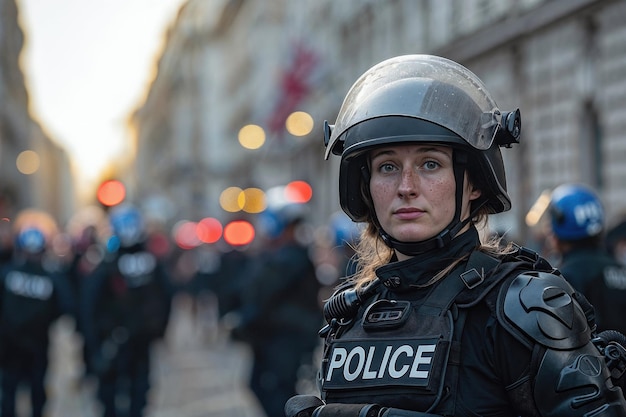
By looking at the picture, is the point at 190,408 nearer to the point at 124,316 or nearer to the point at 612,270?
the point at 124,316

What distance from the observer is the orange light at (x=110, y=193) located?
12.6 metres

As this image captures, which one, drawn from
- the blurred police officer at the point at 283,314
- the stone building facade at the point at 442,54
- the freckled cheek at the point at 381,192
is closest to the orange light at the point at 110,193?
the stone building facade at the point at 442,54

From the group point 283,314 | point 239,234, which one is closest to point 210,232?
point 239,234

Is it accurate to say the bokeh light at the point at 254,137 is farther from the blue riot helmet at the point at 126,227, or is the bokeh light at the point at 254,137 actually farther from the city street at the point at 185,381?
the blue riot helmet at the point at 126,227

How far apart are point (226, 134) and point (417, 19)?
53109 millimetres

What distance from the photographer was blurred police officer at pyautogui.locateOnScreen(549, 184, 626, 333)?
528 cm

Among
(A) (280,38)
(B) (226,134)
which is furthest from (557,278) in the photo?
(B) (226,134)

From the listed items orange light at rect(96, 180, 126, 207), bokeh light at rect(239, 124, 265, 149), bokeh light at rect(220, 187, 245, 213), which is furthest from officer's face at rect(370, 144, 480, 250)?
bokeh light at rect(220, 187, 245, 213)

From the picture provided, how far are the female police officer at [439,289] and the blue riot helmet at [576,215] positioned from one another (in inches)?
106

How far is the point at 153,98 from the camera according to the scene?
417 ft

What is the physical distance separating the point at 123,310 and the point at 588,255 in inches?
192

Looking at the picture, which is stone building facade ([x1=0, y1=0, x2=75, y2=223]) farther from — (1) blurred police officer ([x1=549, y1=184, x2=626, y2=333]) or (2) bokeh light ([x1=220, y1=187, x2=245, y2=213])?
(1) blurred police officer ([x1=549, y1=184, x2=626, y2=333])

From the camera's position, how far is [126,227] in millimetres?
9312

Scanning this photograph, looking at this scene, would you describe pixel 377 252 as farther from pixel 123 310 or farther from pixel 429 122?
pixel 123 310
